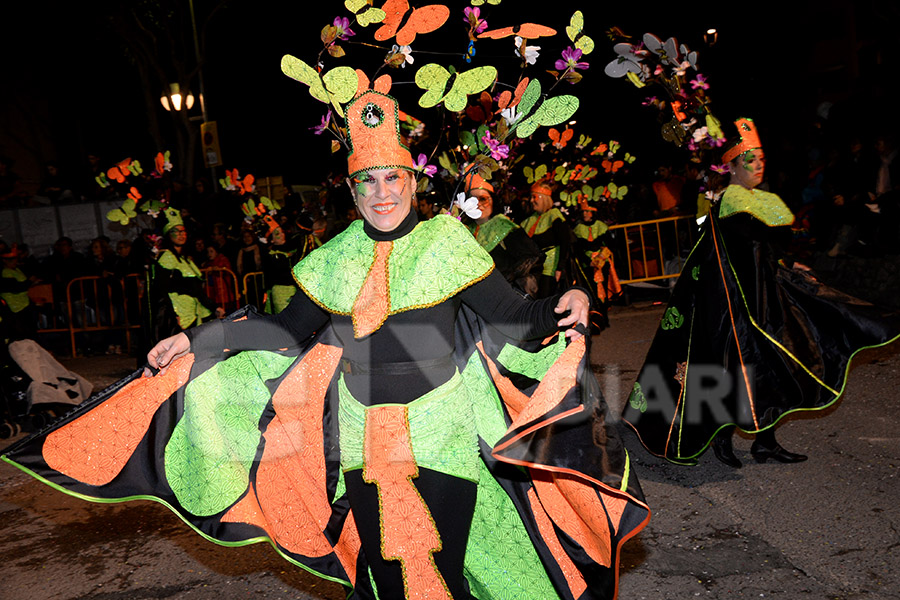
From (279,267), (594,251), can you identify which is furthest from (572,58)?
(594,251)

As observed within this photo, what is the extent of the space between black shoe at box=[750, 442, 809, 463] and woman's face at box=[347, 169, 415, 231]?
3.13 m

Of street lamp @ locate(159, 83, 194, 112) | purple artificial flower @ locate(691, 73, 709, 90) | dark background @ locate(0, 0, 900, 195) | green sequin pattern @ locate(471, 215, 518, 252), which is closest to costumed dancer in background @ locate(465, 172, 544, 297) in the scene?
green sequin pattern @ locate(471, 215, 518, 252)

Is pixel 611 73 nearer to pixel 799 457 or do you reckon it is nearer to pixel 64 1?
pixel 799 457

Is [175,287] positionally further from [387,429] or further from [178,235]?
[387,429]

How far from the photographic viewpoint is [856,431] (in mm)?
4934

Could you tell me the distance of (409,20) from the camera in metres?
2.76

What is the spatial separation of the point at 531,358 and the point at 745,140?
9.01ft

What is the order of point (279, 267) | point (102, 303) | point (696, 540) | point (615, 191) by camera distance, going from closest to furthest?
point (696, 540) < point (279, 267) < point (615, 191) < point (102, 303)

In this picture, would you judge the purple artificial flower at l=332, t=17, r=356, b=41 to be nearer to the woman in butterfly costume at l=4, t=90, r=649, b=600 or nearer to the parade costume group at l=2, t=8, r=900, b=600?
the parade costume group at l=2, t=8, r=900, b=600

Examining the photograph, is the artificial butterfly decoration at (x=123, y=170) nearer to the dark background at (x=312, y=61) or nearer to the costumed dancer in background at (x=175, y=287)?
the costumed dancer in background at (x=175, y=287)

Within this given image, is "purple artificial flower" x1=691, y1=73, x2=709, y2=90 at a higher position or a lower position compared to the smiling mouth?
higher

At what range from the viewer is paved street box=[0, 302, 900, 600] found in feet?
10.6

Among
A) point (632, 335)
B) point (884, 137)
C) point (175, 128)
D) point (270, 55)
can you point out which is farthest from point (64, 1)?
point (884, 137)

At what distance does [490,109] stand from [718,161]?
2.14 metres
